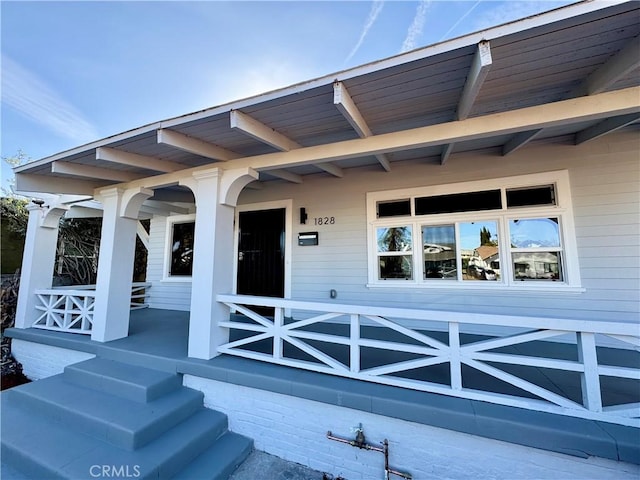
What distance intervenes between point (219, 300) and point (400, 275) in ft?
8.25

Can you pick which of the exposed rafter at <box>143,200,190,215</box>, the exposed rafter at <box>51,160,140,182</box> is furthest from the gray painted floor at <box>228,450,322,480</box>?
the exposed rafter at <box>143,200,190,215</box>

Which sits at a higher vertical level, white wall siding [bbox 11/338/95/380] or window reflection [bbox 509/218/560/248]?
window reflection [bbox 509/218/560/248]

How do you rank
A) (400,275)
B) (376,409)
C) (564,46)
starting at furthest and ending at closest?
1. (400,275)
2. (376,409)
3. (564,46)

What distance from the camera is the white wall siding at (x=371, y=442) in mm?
1675

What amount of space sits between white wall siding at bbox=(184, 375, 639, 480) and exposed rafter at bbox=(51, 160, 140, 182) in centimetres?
281

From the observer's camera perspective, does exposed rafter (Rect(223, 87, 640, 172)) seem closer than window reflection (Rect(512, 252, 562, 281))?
Yes

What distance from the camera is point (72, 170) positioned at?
10.8 feet

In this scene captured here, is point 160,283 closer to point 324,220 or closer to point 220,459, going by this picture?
point 324,220

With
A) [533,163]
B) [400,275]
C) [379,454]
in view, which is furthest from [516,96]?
[379,454]

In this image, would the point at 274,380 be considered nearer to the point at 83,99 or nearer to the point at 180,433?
the point at 180,433

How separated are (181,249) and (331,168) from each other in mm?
3976

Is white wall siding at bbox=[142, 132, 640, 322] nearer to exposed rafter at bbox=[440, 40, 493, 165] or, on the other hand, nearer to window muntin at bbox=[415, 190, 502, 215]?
window muntin at bbox=[415, 190, 502, 215]

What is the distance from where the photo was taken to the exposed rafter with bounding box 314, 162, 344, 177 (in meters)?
3.64

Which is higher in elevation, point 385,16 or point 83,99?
point 83,99
